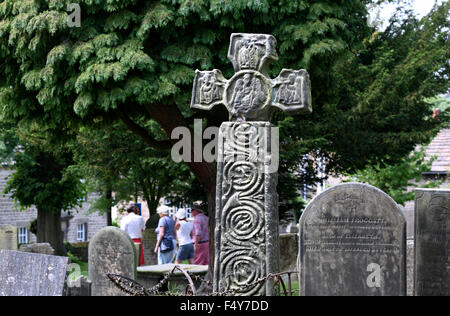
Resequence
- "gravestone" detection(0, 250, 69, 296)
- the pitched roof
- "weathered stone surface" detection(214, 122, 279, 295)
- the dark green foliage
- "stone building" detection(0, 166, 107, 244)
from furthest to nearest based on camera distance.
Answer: "stone building" detection(0, 166, 107, 244)
the pitched roof
the dark green foliage
"weathered stone surface" detection(214, 122, 279, 295)
"gravestone" detection(0, 250, 69, 296)

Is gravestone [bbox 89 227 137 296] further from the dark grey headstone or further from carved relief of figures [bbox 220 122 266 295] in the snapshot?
carved relief of figures [bbox 220 122 266 295]

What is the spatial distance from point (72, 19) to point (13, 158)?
11674 millimetres

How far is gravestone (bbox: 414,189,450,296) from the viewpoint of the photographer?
863cm

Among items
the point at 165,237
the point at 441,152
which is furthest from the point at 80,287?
the point at 441,152

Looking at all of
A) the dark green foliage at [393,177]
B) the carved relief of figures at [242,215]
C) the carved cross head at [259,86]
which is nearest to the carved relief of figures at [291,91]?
the carved cross head at [259,86]

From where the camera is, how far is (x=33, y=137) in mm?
18797

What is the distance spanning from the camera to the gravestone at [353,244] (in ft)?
24.9

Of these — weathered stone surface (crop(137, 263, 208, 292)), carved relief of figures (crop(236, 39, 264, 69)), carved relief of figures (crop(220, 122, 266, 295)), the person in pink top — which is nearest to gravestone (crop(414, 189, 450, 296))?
carved relief of figures (crop(220, 122, 266, 295))

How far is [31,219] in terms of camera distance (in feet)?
98.1

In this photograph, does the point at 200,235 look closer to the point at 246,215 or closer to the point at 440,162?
the point at 246,215

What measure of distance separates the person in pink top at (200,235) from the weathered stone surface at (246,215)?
22.1ft

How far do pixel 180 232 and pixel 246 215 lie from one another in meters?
7.17

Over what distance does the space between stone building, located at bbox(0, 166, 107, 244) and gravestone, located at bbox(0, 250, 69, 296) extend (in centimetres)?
2058

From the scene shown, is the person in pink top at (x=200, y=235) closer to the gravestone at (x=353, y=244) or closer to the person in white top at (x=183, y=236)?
the person in white top at (x=183, y=236)
